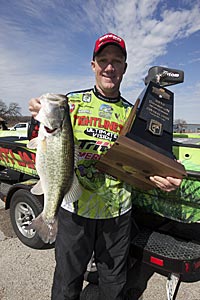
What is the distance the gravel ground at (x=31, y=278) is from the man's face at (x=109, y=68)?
239 centimetres

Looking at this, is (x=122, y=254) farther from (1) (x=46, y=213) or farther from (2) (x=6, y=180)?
A: (2) (x=6, y=180)

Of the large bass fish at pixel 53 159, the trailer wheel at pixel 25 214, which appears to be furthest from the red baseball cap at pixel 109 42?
the trailer wheel at pixel 25 214

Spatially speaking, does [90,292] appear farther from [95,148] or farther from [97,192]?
[95,148]

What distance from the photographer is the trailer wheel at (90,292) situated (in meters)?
2.74

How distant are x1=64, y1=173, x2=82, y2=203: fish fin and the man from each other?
0.55ft

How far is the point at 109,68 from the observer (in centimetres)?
190

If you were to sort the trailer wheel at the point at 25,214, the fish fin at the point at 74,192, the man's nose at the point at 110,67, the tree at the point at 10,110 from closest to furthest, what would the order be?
the fish fin at the point at 74,192 < the man's nose at the point at 110,67 < the trailer wheel at the point at 25,214 < the tree at the point at 10,110

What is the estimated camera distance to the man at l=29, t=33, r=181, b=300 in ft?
6.31

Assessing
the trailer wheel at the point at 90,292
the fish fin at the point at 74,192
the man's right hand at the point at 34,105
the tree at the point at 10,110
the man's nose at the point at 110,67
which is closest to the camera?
the man's right hand at the point at 34,105

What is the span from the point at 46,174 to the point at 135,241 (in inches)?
66.2

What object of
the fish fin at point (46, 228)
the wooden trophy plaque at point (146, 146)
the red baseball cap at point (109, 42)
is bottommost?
the fish fin at point (46, 228)

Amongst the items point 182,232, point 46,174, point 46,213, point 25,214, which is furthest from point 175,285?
point 25,214

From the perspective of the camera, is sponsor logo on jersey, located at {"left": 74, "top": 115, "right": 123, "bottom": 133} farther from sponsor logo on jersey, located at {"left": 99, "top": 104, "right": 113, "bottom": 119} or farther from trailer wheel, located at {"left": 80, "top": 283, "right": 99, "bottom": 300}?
trailer wheel, located at {"left": 80, "top": 283, "right": 99, "bottom": 300}

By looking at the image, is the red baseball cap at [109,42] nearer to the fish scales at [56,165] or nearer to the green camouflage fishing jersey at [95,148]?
the green camouflage fishing jersey at [95,148]
